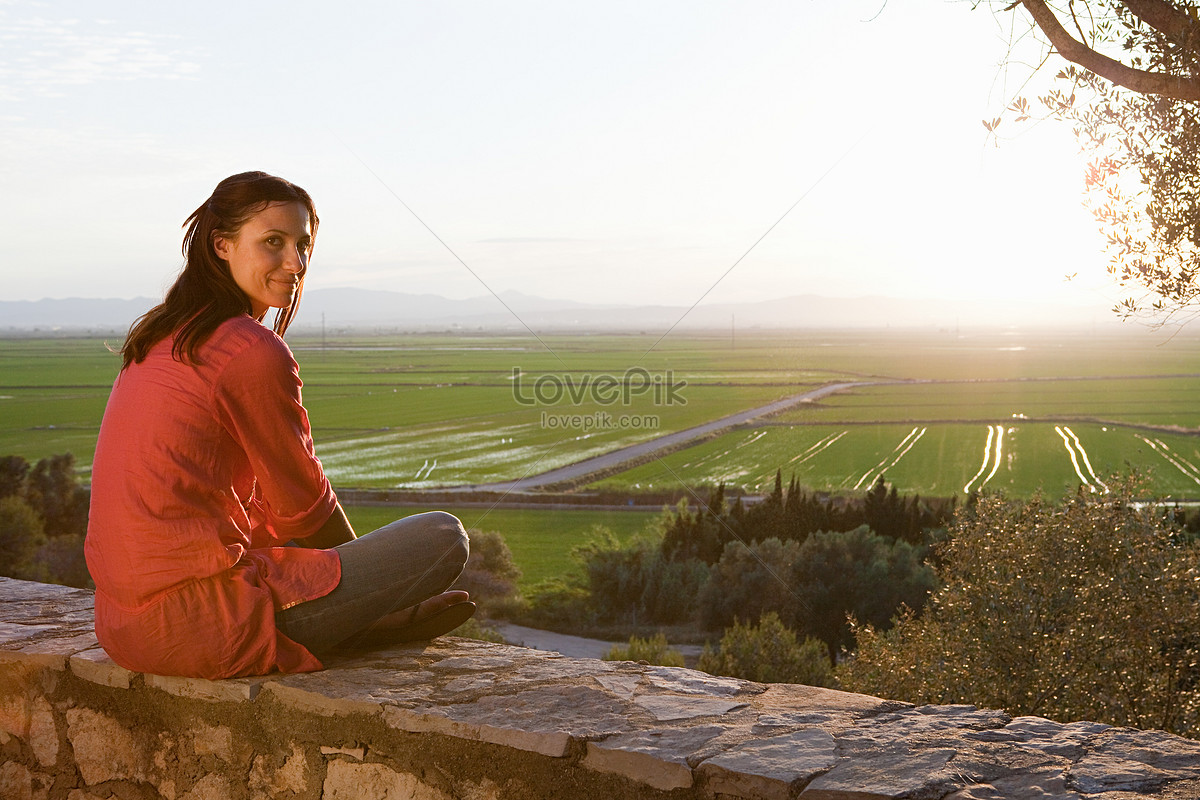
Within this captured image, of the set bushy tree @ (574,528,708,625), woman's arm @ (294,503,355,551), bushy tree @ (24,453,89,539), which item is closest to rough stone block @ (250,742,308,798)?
woman's arm @ (294,503,355,551)

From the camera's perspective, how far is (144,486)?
2.11m

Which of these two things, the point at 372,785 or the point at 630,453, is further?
the point at 630,453

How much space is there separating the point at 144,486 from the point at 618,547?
86.7 ft

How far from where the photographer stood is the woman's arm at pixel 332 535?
2445mm

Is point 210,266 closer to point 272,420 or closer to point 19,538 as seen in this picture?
point 272,420

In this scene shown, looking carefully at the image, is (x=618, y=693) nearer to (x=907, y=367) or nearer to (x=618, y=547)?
(x=618, y=547)

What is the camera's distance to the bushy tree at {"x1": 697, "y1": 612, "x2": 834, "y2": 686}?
53.9 ft

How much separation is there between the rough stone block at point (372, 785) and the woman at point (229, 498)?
1.04 ft

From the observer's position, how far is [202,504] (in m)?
2.18

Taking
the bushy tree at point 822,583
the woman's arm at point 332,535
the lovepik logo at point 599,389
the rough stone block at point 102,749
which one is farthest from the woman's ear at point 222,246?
the lovepik logo at point 599,389

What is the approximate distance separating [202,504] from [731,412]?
Result: 63843 mm

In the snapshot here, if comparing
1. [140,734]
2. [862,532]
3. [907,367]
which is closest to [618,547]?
[862,532]

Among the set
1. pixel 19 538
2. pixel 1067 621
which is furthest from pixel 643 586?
pixel 19 538

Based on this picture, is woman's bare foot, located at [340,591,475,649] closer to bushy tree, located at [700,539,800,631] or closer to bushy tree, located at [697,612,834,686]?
bushy tree, located at [697,612,834,686]
